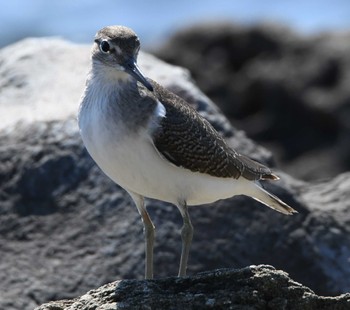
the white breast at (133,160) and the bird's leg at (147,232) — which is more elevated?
the white breast at (133,160)

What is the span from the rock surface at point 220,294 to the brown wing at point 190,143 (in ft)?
6.77

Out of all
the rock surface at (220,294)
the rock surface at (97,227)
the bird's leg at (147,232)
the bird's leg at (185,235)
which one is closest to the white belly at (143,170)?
the bird's leg at (185,235)

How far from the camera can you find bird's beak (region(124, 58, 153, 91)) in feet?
35.2

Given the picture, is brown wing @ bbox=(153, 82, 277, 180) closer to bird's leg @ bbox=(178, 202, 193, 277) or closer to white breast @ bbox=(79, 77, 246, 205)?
white breast @ bbox=(79, 77, 246, 205)

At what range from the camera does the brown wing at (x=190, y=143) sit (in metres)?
11.0

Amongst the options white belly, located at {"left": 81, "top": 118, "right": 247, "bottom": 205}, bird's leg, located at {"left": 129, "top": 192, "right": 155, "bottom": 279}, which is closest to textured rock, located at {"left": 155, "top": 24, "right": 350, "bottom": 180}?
bird's leg, located at {"left": 129, "top": 192, "right": 155, "bottom": 279}

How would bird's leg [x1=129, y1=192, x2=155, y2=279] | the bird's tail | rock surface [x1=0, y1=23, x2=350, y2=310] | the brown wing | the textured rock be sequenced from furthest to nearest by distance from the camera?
the textured rock < rock surface [x1=0, y1=23, x2=350, y2=310] < the bird's tail < bird's leg [x1=129, y1=192, x2=155, y2=279] < the brown wing

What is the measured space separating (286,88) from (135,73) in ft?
35.9

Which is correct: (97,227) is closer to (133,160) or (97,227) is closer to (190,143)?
(190,143)

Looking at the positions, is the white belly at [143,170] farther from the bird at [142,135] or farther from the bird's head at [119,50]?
the bird's head at [119,50]

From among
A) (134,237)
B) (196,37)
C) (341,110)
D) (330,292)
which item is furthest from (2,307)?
(196,37)

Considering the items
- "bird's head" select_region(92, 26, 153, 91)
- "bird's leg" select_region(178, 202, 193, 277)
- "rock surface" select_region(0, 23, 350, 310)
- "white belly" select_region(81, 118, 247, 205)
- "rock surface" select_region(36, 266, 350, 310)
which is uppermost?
"bird's head" select_region(92, 26, 153, 91)

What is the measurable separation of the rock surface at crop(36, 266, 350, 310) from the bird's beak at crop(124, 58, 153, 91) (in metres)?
2.21

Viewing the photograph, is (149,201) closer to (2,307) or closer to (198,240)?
(198,240)
